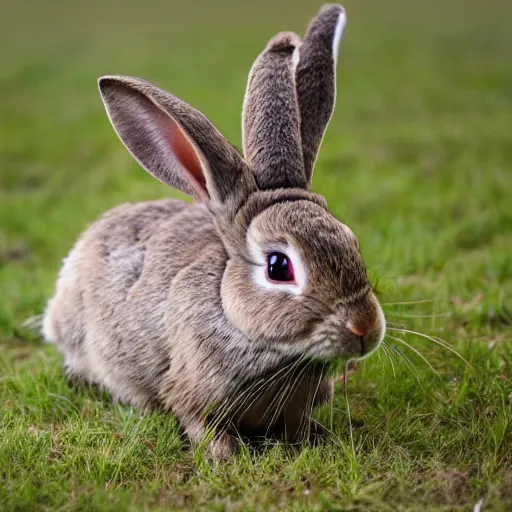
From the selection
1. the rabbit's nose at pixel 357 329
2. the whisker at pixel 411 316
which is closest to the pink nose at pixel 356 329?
the rabbit's nose at pixel 357 329

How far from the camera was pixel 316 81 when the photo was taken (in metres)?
4.68

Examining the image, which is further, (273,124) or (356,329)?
(273,124)

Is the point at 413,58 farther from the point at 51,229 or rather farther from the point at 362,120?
the point at 51,229

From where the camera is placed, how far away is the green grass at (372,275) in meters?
3.58

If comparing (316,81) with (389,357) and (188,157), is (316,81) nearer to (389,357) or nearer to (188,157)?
(188,157)

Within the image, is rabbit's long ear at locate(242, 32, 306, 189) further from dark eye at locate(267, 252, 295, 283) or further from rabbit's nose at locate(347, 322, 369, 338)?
rabbit's nose at locate(347, 322, 369, 338)

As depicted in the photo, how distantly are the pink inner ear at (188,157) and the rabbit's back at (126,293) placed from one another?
0.37 m

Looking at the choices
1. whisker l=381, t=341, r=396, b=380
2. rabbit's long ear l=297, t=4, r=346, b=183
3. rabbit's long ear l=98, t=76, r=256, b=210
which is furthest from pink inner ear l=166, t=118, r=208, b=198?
whisker l=381, t=341, r=396, b=380

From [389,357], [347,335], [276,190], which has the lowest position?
[389,357]

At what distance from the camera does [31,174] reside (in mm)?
10977

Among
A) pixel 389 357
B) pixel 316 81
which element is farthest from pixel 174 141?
pixel 389 357

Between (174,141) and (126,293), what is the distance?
3.31 ft

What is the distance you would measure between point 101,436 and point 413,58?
14.1 meters

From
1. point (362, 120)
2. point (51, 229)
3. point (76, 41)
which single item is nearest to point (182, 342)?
point (51, 229)
